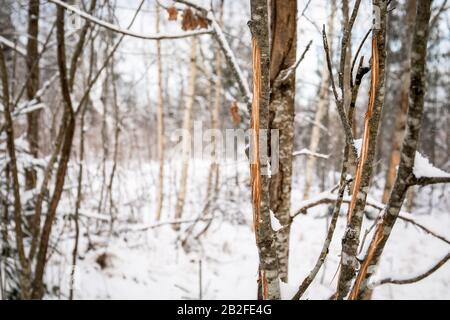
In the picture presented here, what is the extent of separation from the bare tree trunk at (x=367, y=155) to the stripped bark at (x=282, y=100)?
0.47 meters

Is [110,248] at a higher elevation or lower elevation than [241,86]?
lower

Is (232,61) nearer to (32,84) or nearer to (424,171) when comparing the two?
(424,171)

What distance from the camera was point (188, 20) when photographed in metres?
1.77

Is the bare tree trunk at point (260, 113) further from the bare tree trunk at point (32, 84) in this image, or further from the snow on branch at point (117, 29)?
the bare tree trunk at point (32, 84)

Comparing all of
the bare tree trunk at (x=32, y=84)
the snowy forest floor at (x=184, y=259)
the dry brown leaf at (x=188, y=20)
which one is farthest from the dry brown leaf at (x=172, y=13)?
the snowy forest floor at (x=184, y=259)

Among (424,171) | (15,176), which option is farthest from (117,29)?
(424,171)

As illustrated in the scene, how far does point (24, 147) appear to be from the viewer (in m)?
2.87

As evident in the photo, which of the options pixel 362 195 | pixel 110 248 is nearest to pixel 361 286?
pixel 362 195

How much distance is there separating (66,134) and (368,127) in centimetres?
154

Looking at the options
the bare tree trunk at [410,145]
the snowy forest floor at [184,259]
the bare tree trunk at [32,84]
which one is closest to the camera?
the bare tree trunk at [410,145]

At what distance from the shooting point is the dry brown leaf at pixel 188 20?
1.77m

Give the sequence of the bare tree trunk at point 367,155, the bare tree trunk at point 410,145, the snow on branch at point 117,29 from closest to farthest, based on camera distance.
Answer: the bare tree trunk at point 410,145, the bare tree trunk at point 367,155, the snow on branch at point 117,29

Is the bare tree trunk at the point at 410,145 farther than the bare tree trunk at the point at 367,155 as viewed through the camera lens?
No
